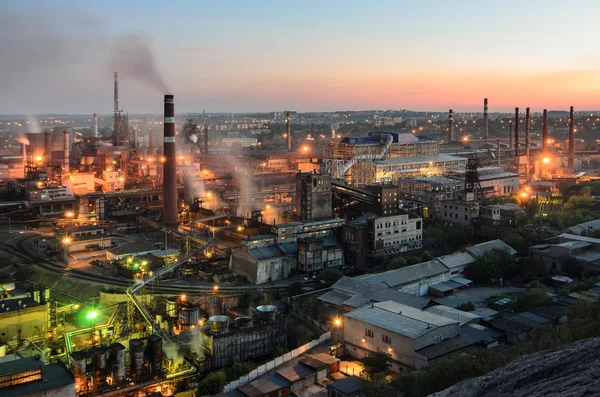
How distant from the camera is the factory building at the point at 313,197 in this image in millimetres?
18766

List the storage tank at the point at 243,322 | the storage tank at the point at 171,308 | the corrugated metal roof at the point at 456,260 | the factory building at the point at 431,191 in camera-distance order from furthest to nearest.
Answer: the factory building at the point at 431,191 → the corrugated metal roof at the point at 456,260 → the storage tank at the point at 171,308 → the storage tank at the point at 243,322

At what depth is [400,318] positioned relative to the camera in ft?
36.4

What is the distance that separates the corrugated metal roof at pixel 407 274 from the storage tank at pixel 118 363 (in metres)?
5.89

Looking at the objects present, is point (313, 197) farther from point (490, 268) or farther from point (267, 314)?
point (267, 314)

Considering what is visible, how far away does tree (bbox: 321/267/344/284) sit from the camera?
600 inches

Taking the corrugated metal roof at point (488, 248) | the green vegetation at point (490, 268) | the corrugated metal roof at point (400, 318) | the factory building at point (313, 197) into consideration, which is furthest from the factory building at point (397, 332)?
the factory building at point (313, 197)

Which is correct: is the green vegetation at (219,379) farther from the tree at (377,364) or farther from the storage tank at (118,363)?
the tree at (377,364)

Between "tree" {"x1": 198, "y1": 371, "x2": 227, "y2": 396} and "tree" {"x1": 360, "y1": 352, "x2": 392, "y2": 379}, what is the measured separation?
7.71 feet

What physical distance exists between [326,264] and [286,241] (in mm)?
1250

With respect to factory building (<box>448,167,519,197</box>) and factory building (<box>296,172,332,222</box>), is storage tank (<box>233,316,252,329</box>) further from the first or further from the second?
factory building (<box>448,167,519,197</box>)

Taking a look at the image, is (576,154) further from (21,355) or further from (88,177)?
(21,355)

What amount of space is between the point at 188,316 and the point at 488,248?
341 inches

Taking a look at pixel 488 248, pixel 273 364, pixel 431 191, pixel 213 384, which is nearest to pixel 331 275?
pixel 488 248

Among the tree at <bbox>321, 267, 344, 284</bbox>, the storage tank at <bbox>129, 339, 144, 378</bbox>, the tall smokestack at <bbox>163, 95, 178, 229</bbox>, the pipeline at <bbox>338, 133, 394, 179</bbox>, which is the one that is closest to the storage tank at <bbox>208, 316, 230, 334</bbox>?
the storage tank at <bbox>129, 339, 144, 378</bbox>
